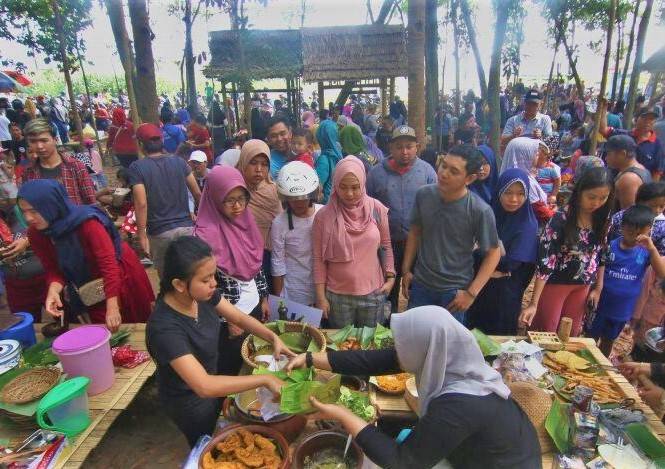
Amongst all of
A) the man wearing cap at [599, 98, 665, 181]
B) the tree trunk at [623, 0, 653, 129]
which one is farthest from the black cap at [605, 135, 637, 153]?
the tree trunk at [623, 0, 653, 129]

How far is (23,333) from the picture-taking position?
2604mm

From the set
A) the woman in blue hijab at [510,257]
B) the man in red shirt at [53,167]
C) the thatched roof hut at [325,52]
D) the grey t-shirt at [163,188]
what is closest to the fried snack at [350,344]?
the woman in blue hijab at [510,257]

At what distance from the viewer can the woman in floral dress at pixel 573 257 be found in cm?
279

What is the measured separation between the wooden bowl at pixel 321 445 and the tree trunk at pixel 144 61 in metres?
5.52

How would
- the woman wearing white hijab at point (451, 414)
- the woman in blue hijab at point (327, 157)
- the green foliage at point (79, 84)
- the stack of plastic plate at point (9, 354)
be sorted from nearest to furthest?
the woman wearing white hijab at point (451, 414), the stack of plastic plate at point (9, 354), the woman in blue hijab at point (327, 157), the green foliage at point (79, 84)

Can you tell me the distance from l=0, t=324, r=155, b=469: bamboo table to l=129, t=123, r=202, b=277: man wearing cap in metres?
1.51

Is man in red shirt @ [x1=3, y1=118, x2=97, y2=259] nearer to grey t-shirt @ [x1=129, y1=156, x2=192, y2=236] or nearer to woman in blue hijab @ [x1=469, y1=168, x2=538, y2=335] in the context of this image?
grey t-shirt @ [x1=129, y1=156, x2=192, y2=236]

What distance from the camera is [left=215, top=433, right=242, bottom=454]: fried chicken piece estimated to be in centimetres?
170

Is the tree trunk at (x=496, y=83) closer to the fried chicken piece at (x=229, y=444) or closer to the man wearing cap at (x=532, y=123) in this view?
the man wearing cap at (x=532, y=123)

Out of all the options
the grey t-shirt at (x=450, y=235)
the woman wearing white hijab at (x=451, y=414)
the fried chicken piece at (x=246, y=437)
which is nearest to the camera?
the woman wearing white hijab at (x=451, y=414)

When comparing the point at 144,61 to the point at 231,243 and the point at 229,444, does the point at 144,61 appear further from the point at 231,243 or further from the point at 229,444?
the point at 229,444

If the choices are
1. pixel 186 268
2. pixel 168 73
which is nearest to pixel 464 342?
pixel 186 268

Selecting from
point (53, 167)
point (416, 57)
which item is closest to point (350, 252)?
point (53, 167)

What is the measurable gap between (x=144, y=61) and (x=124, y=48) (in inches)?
16.3
